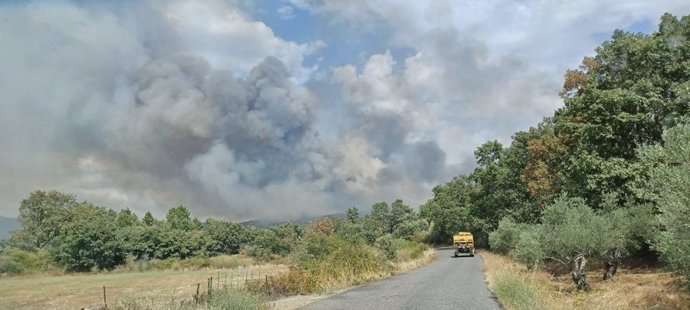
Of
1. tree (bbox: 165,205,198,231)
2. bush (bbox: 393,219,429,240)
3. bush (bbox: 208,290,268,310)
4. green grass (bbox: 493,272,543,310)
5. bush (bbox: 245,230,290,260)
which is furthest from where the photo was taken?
bush (bbox: 393,219,429,240)

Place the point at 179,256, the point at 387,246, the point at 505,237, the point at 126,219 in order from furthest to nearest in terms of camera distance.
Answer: the point at 126,219 → the point at 179,256 → the point at 505,237 → the point at 387,246

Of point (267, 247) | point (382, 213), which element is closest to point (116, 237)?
point (267, 247)

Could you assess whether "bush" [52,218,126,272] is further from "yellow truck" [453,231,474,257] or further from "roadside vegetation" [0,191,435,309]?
"yellow truck" [453,231,474,257]

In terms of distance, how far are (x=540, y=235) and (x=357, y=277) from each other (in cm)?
1174

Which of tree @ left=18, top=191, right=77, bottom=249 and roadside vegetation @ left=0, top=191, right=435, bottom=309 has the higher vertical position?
tree @ left=18, top=191, right=77, bottom=249

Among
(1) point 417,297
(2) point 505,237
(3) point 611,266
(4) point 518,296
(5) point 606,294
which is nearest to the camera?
(4) point 518,296

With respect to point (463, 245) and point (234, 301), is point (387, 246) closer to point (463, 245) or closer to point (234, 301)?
point (463, 245)

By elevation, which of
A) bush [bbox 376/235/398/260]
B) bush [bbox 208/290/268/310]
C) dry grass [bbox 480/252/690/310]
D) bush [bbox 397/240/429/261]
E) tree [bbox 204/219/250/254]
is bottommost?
dry grass [bbox 480/252/690/310]

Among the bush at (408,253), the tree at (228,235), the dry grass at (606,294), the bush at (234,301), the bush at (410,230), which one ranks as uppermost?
the tree at (228,235)

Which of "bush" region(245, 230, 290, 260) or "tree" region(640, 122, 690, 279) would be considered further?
"bush" region(245, 230, 290, 260)

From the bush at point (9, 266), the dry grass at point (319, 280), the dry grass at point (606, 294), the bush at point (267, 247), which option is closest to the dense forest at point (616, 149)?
the dry grass at point (606, 294)

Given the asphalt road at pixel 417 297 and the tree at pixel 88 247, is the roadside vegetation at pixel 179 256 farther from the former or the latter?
the asphalt road at pixel 417 297

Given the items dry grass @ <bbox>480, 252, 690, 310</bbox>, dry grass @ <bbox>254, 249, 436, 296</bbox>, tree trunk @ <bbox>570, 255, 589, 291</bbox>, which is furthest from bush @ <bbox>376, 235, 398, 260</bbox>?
tree trunk @ <bbox>570, 255, 589, 291</bbox>

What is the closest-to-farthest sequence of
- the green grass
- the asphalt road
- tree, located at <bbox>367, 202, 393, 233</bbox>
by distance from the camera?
the green grass → the asphalt road → tree, located at <bbox>367, 202, 393, 233</bbox>
